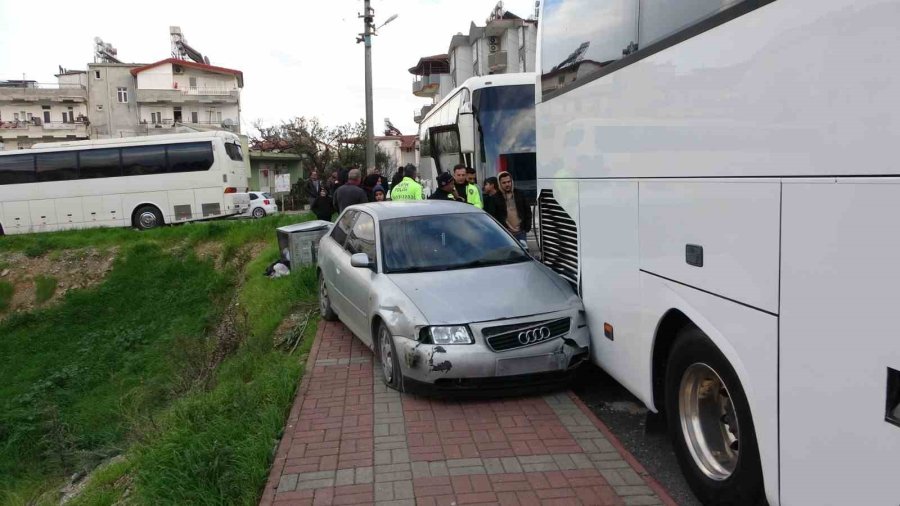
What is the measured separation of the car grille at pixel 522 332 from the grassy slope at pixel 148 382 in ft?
5.72

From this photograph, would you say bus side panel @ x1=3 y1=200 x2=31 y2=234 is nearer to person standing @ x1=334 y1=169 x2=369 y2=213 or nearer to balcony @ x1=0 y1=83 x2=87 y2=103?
person standing @ x1=334 y1=169 x2=369 y2=213

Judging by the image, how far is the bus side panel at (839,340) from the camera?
2451 mm

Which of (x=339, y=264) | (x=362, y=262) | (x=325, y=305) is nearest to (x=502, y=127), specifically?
(x=325, y=305)

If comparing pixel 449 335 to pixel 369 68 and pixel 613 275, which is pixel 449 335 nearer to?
pixel 613 275

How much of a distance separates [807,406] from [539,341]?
2865 mm

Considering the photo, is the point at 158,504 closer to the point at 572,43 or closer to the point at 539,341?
the point at 539,341

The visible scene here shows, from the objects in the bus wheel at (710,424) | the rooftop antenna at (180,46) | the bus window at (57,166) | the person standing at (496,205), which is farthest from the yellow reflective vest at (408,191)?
the rooftop antenna at (180,46)

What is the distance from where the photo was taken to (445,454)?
4668mm

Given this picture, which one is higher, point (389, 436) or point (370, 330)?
point (370, 330)

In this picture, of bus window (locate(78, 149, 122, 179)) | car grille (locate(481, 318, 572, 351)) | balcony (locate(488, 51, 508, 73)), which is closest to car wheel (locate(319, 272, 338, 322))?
car grille (locate(481, 318, 572, 351))

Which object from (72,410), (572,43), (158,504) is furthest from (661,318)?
(72,410)

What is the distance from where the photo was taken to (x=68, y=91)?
228ft

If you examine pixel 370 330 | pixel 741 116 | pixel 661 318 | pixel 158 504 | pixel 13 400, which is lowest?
pixel 13 400

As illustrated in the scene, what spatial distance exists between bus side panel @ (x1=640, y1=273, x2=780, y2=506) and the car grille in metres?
1.80
